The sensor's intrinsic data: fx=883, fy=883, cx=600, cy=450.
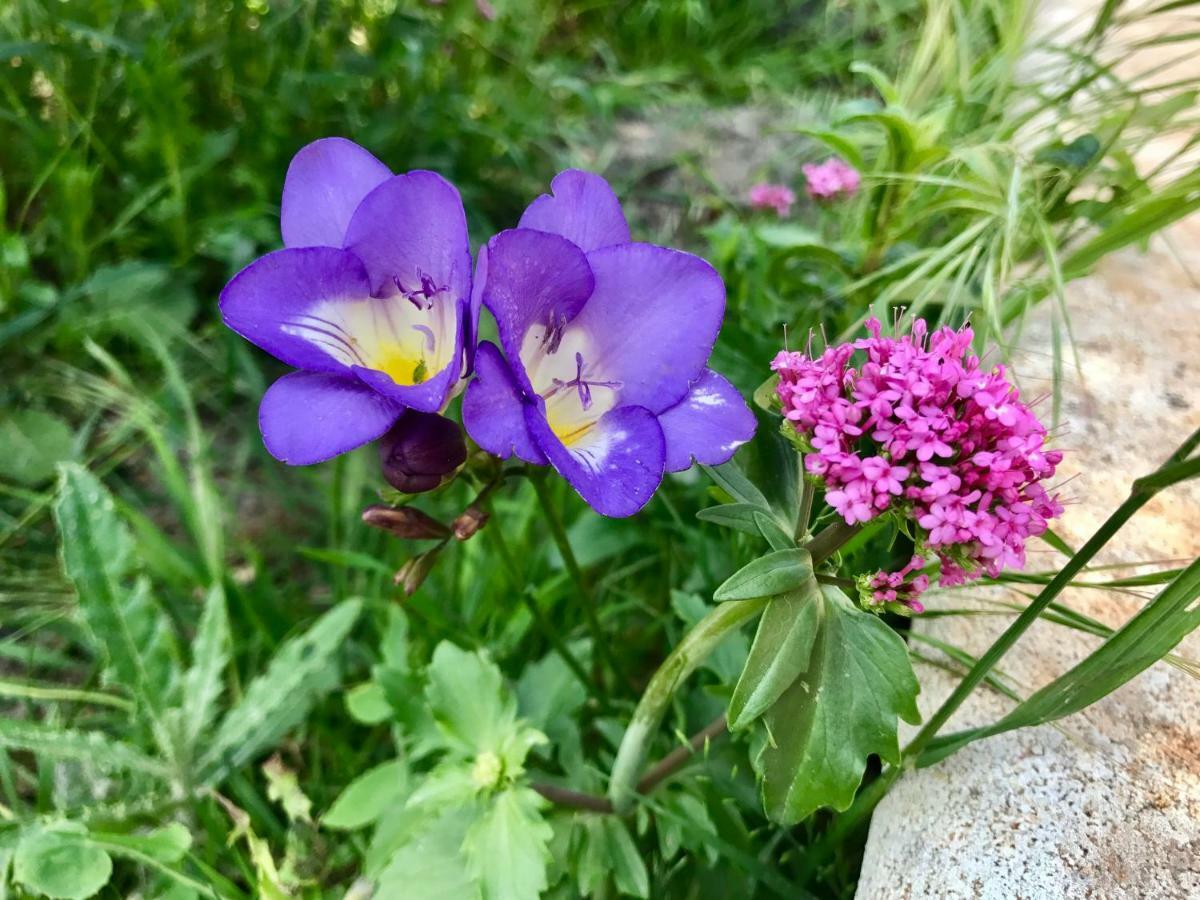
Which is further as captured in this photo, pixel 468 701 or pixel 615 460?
pixel 468 701

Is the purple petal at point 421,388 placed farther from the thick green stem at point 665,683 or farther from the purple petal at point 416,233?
the thick green stem at point 665,683

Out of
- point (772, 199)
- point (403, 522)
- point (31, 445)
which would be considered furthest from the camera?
point (772, 199)

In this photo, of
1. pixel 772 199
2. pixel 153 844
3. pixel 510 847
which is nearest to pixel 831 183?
pixel 772 199

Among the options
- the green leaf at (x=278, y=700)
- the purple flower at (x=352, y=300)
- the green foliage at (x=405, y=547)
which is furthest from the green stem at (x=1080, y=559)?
the green leaf at (x=278, y=700)

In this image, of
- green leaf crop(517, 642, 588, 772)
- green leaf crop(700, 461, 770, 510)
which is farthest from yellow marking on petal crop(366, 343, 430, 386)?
green leaf crop(517, 642, 588, 772)

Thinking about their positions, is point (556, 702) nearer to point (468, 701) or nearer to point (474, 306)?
point (468, 701)

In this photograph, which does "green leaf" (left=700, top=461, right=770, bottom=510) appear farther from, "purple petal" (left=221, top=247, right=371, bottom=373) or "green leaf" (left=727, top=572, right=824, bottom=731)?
"purple petal" (left=221, top=247, right=371, bottom=373)
